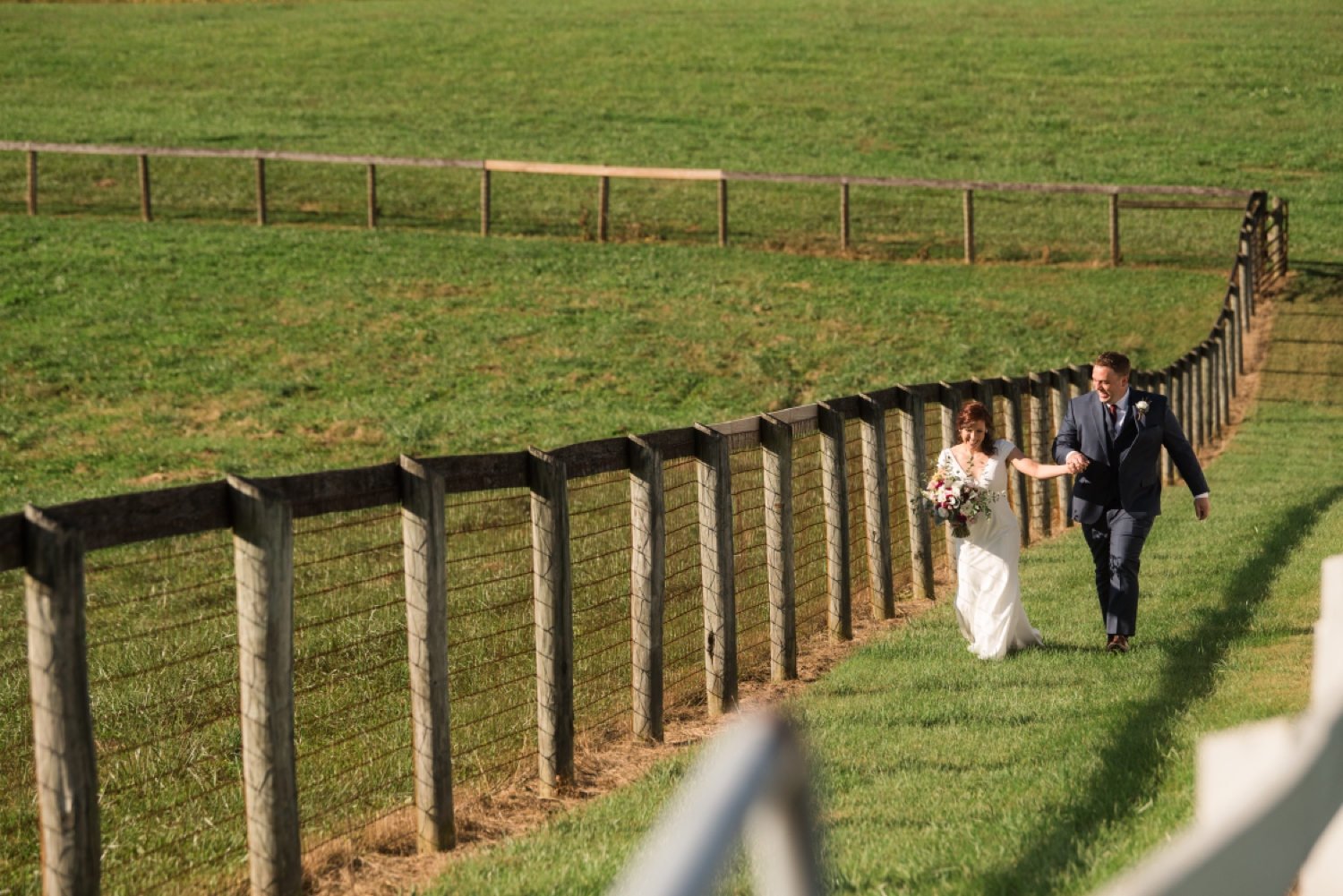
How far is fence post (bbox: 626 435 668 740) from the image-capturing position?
254 inches

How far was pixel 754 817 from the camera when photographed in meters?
1.16

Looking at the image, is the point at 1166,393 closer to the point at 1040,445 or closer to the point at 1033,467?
the point at 1040,445

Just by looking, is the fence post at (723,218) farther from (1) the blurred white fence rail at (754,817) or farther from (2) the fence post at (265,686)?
(1) the blurred white fence rail at (754,817)

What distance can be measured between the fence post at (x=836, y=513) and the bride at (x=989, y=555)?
2.14 ft

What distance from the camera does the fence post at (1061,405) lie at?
14422 millimetres

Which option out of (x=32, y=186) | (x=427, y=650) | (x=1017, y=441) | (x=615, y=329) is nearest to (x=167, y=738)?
(x=427, y=650)

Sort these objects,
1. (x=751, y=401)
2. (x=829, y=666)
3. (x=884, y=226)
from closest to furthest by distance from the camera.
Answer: (x=829, y=666) < (x=751, y=401) < (x=884, y=226)

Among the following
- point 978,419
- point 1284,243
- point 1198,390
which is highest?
point 1284,243

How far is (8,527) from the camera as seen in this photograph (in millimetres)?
3764

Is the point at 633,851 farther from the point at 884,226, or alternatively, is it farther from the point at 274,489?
the point at 884,226

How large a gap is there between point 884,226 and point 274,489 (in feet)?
89.9

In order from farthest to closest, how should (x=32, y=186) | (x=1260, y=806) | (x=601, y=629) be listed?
1. (x=32, y=186)
2. (x=601, y=629)
3. (x=1260, y=806)

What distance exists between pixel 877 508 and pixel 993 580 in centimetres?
155

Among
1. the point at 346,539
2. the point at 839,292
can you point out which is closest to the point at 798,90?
the point at 839,292
